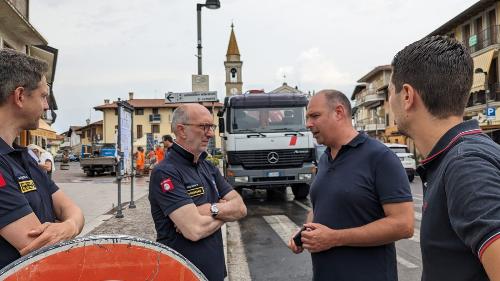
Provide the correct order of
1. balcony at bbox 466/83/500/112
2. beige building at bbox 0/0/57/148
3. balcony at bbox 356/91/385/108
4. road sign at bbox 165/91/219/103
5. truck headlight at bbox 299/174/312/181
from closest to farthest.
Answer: road sign at bbox 165/91/219/103 < truck headlight at bbox 299/174/312/181 < beige building at bbox 0/0/57/148 < balcony at bbox 466/83/500/112 < balcony at bbox 356/91/385/108

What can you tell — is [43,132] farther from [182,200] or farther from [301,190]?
→ [182,200]

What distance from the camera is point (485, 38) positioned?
30656mm

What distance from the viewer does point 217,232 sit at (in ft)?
9.57

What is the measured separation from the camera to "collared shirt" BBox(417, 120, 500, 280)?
1.10 metres

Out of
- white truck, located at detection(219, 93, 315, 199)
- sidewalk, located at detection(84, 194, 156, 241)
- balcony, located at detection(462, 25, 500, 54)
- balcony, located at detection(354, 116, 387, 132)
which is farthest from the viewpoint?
balcony, located at detection(354, 116, 387, 132)

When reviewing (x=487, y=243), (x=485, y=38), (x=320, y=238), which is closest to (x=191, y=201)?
(x=320, y=238)

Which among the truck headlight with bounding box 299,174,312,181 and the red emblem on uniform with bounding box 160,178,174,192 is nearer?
the red emblem on uniform with bounding box 160,178,174,192

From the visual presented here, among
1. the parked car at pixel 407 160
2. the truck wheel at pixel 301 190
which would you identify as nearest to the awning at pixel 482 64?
the parked car at pixel 407 160

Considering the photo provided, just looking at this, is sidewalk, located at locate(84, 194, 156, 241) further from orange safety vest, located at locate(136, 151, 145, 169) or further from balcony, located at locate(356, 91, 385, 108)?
balcony, located at locate(356, 91, 385, 108)

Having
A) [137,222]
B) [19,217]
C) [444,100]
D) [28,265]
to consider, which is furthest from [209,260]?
[137,222]

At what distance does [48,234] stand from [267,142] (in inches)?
388

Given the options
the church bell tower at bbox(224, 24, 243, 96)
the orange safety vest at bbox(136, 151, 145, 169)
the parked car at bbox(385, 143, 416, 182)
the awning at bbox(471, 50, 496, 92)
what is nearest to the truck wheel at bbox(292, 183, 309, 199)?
the parked car at bbox(385, 143, 416, 182)

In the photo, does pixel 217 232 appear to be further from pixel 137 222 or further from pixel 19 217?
pixel 137 222

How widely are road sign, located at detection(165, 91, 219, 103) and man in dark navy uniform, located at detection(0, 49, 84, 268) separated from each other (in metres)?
8.05
